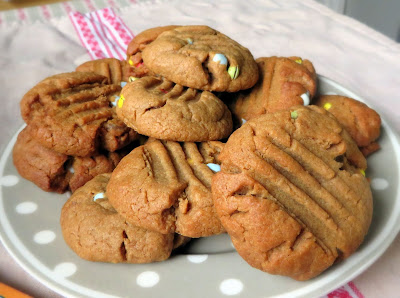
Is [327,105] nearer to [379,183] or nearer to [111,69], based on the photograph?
[379,183]

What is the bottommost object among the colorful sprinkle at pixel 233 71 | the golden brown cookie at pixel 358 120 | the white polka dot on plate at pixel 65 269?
the white polka dot on plate at pixel 65 269

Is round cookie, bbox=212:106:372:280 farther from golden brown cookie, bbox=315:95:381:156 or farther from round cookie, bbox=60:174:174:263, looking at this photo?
golden brown cookie, bbox=315:95:381:156

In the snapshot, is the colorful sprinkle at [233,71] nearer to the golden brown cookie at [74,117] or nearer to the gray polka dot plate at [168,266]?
the golden brown cookie at [74,117]

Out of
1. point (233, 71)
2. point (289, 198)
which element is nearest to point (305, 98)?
point (233, 71)

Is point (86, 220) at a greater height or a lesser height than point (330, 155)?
lesser

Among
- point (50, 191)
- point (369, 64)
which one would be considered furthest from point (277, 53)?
point (50, 191)

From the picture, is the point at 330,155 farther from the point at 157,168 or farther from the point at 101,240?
the point at 101,240

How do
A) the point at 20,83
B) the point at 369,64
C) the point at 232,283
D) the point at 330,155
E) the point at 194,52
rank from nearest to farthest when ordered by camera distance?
1. the point at 232,283
2. the point at 330,155
3. the point at 194,52
4. the point at 20,83
5. the point at 369,64

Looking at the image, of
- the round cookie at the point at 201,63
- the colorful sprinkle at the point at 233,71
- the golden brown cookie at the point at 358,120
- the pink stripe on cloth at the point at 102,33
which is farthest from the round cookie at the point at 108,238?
the pink stripe on cloth at the point at 102,33
